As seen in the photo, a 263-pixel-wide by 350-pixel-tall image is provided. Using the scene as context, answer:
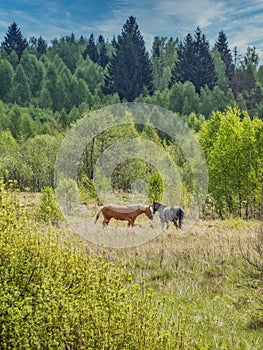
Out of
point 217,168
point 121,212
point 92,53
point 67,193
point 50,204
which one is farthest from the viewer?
point 92,53

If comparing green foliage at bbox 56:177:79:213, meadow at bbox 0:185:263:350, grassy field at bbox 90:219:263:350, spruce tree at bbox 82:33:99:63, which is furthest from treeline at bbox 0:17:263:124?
meadow at bbox 0:185:263:350

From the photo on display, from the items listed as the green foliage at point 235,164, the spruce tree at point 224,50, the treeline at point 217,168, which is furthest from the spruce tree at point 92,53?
the green foliage at point 235,164

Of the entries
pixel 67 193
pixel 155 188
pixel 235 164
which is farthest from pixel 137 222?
pixel 235 164

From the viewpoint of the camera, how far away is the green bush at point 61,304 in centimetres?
466

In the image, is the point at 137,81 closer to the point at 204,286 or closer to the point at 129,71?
the point at 129,71

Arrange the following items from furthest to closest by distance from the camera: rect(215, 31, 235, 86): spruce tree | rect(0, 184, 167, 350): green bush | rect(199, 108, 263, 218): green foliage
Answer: rect(215, 31, 235, 86): spruce tree → rect(199, 108, 263, 218): green foliage → rect(0, 184, 167, 350): green bush

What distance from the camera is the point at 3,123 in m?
58.1

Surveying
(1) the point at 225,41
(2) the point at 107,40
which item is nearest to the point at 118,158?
(1) the point at 225,41

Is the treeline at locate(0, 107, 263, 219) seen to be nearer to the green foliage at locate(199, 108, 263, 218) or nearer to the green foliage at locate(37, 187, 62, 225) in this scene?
the green foliage at locate(199, 108, 263, 218)

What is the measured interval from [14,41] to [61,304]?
98.0 m

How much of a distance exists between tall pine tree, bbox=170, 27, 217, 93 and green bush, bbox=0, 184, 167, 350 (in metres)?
68.5

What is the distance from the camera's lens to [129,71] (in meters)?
77.7

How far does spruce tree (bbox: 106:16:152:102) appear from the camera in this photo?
75625 millimetres

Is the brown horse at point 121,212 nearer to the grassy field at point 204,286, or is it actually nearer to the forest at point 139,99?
the grassy field at point 204,286
